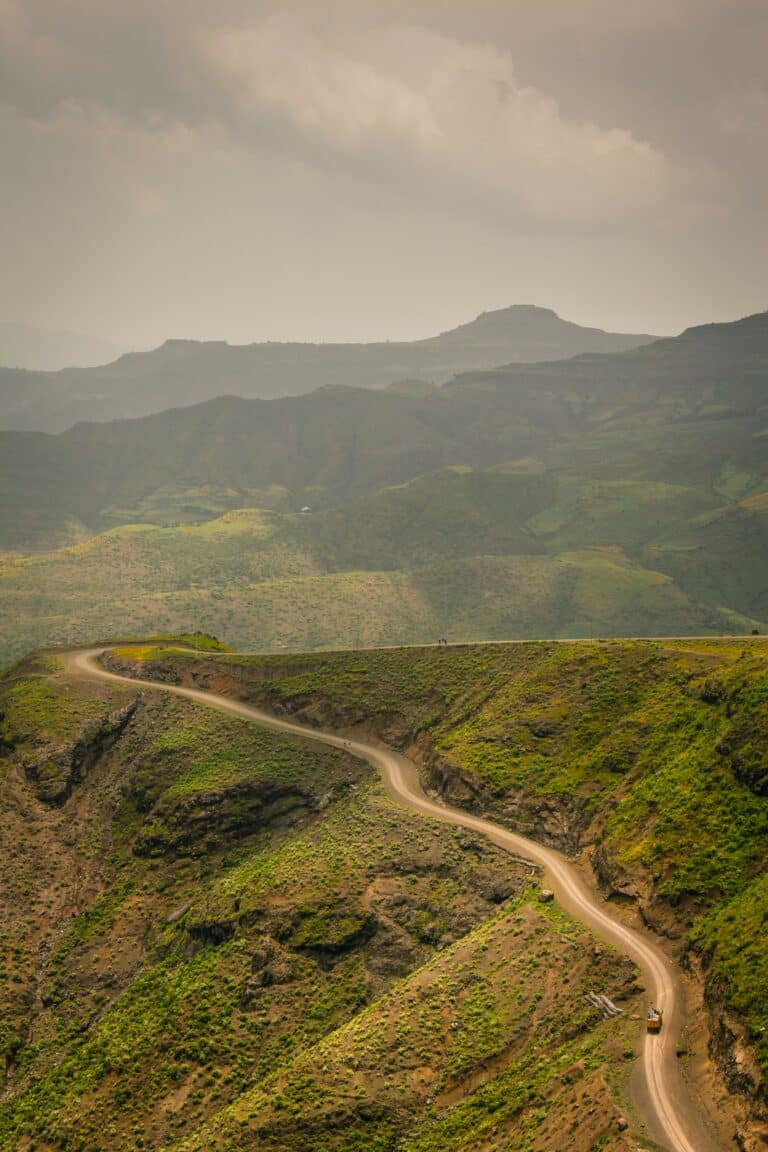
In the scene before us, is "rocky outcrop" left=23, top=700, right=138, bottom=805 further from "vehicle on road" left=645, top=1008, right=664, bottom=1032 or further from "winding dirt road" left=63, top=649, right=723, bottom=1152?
"vehicle on road" left=645, top=1008, right=664, bottom=1032

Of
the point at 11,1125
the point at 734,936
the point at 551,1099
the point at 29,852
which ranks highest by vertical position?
the point at 734,936

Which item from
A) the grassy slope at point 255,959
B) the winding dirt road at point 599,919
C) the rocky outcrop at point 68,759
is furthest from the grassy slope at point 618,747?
the rocky outcrop at point 68,759

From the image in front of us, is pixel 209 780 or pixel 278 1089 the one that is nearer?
pixel 278 1089

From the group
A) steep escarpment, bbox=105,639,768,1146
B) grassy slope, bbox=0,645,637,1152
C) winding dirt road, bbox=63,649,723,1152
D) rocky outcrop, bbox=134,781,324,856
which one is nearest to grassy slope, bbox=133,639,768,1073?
steep escarpment, bbox=105,639,768,1146

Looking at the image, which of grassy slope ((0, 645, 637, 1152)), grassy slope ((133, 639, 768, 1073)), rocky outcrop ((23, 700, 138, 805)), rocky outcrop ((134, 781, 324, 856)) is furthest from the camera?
rocky outcrop ((23, 700, 138, 805))

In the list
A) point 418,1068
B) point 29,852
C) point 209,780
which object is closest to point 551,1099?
point 418,1068

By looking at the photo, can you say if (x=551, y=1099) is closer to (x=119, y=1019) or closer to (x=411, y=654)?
(x=119, y=1019)

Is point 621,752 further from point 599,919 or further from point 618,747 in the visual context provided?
point 599,919
